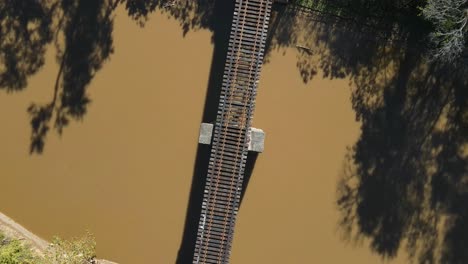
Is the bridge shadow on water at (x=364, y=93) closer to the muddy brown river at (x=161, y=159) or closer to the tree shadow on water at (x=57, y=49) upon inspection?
the tree shadow on water at (x=57, y=49)

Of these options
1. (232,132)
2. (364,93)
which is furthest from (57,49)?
(364,93)

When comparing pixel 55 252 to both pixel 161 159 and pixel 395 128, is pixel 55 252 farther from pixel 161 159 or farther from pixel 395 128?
pixel 395 128

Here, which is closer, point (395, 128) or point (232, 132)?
point (232, 132)

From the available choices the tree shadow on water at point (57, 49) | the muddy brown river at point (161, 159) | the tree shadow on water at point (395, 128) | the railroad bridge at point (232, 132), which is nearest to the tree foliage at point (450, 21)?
the tree shadow on water at point (395, 128)

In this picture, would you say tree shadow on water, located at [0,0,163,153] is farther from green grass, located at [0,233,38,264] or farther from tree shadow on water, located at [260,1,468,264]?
tree shadow on water, located at [260,1,468,264]

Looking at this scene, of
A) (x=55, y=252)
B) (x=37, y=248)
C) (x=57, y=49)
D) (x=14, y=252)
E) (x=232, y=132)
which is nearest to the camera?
(x=14, y=252)

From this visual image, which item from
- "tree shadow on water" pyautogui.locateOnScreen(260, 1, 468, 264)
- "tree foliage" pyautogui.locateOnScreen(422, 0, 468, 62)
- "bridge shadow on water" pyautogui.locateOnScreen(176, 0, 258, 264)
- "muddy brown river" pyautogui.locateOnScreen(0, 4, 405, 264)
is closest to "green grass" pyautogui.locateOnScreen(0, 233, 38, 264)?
"muddy brown river" pyautogui.locateOnScreen(0, 4, 405, 264)

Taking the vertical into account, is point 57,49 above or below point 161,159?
above

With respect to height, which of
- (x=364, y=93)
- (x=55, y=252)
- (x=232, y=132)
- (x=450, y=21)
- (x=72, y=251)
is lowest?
(x=55, y=252)

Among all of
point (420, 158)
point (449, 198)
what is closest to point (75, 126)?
point (420, 158)
